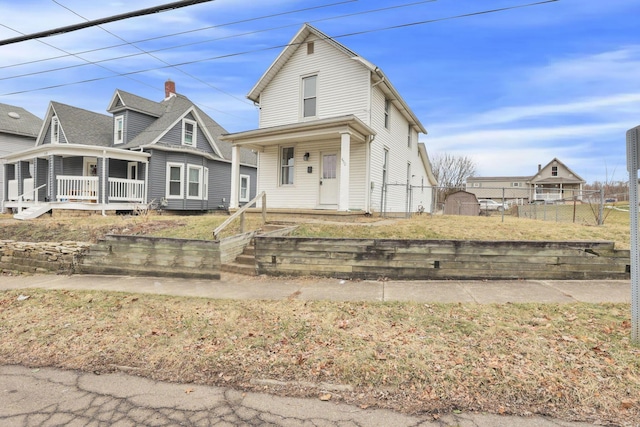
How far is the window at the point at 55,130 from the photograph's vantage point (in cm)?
1952

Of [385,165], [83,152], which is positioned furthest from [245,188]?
[385,165]

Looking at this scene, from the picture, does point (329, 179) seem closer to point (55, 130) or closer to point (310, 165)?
point (310, 165)

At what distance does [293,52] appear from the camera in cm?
1389

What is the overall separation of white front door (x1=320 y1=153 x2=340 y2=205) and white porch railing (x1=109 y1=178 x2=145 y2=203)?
11.4m

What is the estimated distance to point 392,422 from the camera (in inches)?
97.3

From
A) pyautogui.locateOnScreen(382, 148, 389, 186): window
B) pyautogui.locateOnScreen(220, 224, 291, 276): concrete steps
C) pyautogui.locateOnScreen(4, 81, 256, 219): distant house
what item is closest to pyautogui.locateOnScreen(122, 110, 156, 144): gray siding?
pyautogui.locateOnScreen(4, 81, 256, 219): distant house

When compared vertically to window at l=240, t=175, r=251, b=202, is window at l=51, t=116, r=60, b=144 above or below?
above

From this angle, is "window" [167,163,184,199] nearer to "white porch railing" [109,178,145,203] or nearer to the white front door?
"white porch railing" [109,178,145,203]

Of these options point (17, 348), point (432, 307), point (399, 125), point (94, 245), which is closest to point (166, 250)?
point (94, 245)

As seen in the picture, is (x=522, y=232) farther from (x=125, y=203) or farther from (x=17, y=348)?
(x=125, y=203)

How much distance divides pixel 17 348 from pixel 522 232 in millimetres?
9882

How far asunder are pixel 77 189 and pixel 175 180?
4718 mm

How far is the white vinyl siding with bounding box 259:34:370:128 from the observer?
41.3 ft

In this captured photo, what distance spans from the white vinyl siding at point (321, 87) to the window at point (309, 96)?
17 cm
